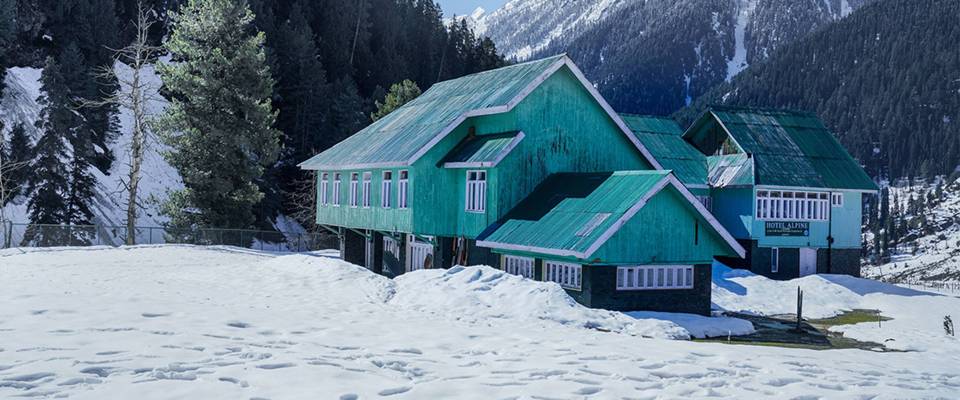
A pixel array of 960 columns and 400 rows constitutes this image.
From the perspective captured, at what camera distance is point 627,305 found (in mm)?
26750

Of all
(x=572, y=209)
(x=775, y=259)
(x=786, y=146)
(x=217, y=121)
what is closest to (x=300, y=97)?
(x=217, y=121)

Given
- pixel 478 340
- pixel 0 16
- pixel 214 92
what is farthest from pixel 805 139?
pixel 0 16

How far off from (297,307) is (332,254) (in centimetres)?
2853

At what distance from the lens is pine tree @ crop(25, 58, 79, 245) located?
182 feet

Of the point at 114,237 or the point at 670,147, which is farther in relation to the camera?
the point at 670,147

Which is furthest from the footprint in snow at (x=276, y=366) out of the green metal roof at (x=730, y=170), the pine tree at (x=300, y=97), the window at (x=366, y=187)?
the pine tree at (x=300, y=97)

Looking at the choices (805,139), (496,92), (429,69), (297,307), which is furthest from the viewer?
(429,69)

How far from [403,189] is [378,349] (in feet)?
64.3

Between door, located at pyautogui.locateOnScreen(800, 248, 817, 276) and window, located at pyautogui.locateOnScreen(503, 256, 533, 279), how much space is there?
20201mm

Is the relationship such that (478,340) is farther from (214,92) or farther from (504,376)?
(214,92)

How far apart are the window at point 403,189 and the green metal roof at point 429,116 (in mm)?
900

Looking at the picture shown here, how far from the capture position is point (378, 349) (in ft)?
47.6

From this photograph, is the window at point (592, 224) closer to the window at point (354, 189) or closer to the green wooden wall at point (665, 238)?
the green wooden wall at point (665, 238)

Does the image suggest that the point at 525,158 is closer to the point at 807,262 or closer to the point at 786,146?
the point at 807,262
